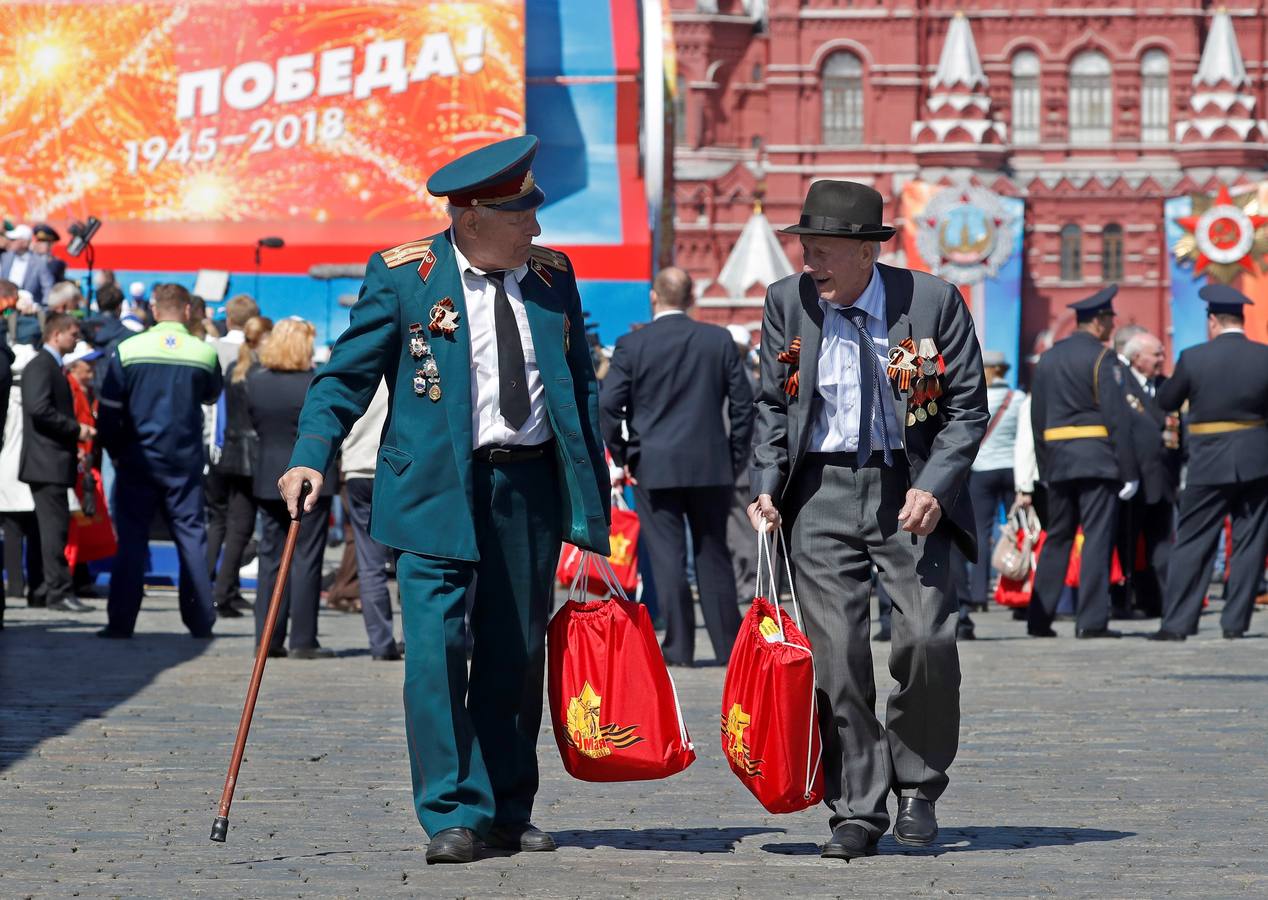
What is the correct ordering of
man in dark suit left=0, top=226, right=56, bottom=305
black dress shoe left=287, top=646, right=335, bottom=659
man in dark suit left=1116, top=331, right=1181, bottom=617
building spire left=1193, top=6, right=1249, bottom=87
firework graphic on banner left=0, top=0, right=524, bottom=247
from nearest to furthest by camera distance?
black dress shoe left=287, top=646, right=335, bottom=659
man in dark suit left=1116, top=331, right=1181, bottom=617
man in dark suit left=0, top=226, right=56, bottom=305
firework graphic on banner left=0, top=0, right=524, bottom=247
building spire left=1193, top=6, right=1249, bottom=87

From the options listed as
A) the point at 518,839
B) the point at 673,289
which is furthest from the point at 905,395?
the point at 673,289

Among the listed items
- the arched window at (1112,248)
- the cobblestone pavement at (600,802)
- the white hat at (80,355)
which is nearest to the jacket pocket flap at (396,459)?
the cobblestone pavement at (600,802)

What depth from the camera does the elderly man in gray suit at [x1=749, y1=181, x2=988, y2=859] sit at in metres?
6.07

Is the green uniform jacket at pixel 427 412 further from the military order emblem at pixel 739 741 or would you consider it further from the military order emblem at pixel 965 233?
the military order emblem at pixel 965 233

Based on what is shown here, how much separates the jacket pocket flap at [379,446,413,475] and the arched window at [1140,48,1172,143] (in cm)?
6381

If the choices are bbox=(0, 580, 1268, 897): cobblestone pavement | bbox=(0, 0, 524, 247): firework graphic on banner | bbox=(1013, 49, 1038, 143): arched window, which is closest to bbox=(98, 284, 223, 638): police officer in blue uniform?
bbox=(0, 580, 1268, 897): cobblestone pavement

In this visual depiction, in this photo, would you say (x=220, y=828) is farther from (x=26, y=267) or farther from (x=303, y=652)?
(x=26, y=267)

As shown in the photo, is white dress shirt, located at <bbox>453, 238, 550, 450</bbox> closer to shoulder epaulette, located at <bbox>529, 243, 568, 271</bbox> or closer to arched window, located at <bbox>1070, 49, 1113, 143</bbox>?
shoulder epaulette, located at <bbox>529, 243, 568, 271</bbox>

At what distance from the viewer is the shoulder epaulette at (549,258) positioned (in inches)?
246

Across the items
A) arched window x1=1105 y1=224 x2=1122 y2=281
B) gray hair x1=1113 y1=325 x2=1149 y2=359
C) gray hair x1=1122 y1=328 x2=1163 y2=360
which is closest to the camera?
gray hair x1=1122 y1=328 x2=1163 y2=360

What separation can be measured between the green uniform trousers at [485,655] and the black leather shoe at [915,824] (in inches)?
37.4

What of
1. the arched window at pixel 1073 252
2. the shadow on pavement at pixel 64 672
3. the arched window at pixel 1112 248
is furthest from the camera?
the arched window at pixel 1112 248

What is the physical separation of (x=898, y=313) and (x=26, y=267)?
1419 cm

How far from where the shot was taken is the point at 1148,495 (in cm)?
1503
